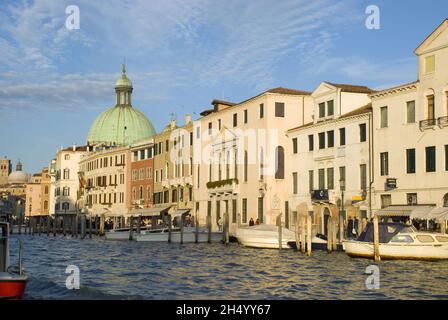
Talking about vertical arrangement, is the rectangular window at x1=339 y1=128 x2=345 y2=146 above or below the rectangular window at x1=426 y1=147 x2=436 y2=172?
above

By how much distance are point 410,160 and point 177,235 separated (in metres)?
18.1

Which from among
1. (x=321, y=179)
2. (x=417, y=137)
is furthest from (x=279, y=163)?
(x=417, y=137)

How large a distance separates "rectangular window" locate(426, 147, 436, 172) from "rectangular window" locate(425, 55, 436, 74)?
4.23 m

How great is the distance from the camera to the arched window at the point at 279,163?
52656mm

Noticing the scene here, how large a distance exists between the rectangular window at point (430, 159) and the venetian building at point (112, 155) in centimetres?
4662

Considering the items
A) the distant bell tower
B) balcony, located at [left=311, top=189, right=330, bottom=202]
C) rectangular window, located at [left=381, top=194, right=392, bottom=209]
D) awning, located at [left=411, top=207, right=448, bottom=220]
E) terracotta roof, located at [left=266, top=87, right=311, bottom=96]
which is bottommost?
awning, located at [left=411, top=207, right=448, bottom=220]

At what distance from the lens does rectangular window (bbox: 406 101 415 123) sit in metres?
39.9

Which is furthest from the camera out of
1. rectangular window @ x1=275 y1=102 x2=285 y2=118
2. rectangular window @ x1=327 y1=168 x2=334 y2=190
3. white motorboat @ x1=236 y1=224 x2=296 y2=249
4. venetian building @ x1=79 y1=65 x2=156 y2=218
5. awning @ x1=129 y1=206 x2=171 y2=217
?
venetian building @ x1=79 y1=65 x2=156 y2=218

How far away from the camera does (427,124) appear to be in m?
38.6

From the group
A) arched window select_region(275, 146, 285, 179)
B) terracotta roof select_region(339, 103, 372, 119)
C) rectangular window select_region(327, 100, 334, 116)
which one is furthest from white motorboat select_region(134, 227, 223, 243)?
terracotta roof select_region(339, 103, 372, 119)

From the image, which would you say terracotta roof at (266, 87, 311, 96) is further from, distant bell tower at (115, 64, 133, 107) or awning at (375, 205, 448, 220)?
distant bell tower at (115, 64, 133, 107)

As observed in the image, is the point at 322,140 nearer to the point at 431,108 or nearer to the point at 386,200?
the point at 386,200

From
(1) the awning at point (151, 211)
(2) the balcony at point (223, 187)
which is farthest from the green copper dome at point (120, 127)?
(2) the balcony at point (223, 187)
